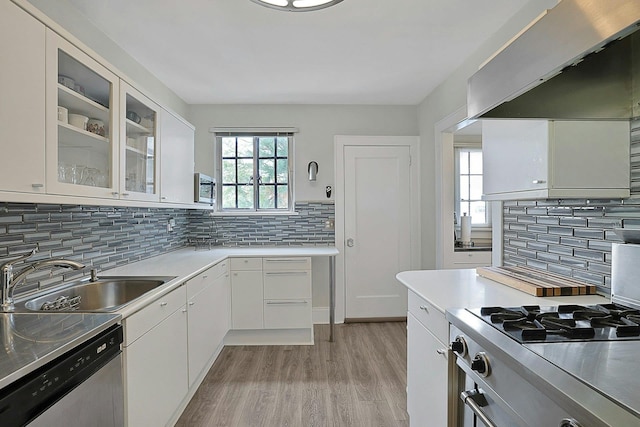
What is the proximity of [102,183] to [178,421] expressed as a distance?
1.49 m

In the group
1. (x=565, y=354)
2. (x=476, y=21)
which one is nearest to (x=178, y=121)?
(x=476, y=21)

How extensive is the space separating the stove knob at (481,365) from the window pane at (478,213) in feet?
12.7

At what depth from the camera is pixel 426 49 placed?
8.54 feet

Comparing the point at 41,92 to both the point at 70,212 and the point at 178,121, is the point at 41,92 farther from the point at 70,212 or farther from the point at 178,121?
the point at 178,121

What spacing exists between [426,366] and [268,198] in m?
2.78

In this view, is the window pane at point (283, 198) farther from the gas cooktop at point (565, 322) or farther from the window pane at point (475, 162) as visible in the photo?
the gas cooktop at point (565, 322)

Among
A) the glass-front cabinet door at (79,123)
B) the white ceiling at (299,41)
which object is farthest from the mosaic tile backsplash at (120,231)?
the white ceiling at (299,41)

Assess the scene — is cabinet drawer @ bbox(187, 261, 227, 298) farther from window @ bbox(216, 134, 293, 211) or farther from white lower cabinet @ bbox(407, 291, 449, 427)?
white lower cabinet @ bbox(407, 291, 449, 427)

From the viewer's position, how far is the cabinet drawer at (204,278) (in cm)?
226

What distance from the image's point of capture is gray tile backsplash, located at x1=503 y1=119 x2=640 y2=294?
139cm

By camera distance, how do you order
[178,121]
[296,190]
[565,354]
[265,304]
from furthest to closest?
[296,190]
[265,304]
[178,121]
[565,354]

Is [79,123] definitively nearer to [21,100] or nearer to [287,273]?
[21,100]

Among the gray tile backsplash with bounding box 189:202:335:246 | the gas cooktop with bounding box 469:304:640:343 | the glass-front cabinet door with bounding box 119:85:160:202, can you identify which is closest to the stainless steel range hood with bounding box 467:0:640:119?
the gas cooktop with bounding box 469:304:640:343

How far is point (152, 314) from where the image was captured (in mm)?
1689
